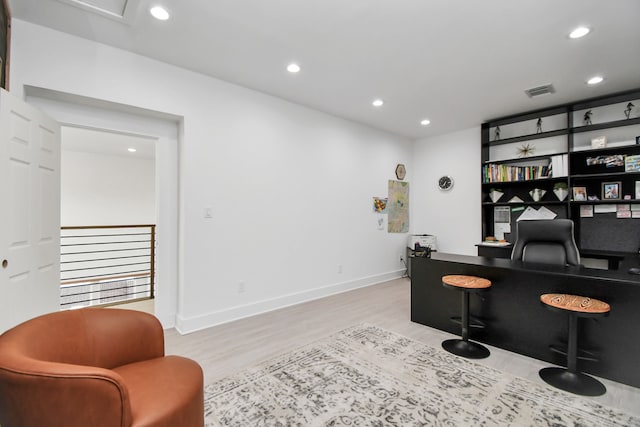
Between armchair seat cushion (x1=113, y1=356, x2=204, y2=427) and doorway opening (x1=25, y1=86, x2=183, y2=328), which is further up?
doorway opening (x1=25, y1=86, x2=183, y2=328)

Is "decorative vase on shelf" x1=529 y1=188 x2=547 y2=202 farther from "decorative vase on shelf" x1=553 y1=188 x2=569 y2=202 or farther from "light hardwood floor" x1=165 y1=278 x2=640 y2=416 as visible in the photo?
"light hardwood floor" x1=165 y1=278 x2=640 y2=416

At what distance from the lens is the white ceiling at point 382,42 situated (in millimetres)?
Answer: 2191

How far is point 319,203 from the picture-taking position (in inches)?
173

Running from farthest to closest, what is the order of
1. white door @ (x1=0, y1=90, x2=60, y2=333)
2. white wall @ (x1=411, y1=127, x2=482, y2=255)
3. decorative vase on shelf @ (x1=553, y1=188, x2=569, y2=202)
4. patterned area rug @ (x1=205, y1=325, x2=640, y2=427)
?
white wall @ (x1=411, y1=127, x2=482, y2=255)
decorative vase on shelf @ (x1=553, y1=188, x2=569, y2=202)
white door @ (x1=0, y1=90, x2=60, y2=333)
patterned area rug @ (x1=205, y1=325, x2=640, y2=427)

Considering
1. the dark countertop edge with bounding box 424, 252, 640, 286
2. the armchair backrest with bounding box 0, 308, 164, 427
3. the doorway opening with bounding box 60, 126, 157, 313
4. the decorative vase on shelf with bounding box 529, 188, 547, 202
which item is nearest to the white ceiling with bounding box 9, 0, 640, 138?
the decorative vase on shelf with bounding box 529, 188, 547, 202

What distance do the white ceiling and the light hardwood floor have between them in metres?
2.80

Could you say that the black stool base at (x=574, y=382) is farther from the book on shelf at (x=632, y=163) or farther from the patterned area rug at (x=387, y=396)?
the book on shelf at (x=632, y=163)

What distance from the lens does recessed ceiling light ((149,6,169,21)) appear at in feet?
Answer: 7.21

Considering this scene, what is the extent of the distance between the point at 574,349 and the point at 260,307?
3046 millimetres

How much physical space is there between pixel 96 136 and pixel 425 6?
5550 millimetres

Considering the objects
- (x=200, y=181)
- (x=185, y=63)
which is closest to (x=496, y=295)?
(x=200, y=181)

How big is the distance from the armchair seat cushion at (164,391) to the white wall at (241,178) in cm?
174

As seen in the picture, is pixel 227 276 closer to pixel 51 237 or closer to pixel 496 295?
pixel 51 237

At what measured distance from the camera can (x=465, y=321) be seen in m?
2.75
